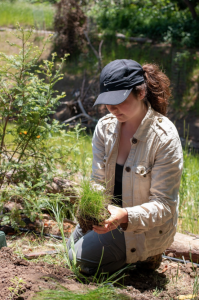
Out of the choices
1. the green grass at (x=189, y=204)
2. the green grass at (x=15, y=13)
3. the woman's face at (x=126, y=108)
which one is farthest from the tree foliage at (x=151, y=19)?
the woman's face at (x=126, y=108)

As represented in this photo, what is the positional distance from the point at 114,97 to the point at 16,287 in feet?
4.21

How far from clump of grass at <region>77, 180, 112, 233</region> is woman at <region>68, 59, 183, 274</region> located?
53 millimetres

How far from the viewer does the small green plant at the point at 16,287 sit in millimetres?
1685

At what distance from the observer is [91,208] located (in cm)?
207

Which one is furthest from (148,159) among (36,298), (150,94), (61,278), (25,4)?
(25,4)

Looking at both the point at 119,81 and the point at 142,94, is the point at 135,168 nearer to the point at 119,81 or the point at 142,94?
the point at 142,94

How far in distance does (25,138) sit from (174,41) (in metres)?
9.67

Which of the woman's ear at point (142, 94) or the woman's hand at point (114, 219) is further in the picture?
the woman's ear at point (142, 94)

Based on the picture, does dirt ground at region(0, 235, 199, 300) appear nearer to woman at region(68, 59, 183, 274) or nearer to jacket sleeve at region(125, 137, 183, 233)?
woman at region(68, 59, 183, 274)

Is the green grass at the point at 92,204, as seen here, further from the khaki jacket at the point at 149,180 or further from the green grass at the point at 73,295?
the green grass at the point at 73,295

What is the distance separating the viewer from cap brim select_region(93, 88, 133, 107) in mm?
2090

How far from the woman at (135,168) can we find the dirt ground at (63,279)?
14 centimetres

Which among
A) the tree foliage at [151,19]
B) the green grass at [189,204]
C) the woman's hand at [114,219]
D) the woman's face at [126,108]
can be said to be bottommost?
the green grass at [189,204]

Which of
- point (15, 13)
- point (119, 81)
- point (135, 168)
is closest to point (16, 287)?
point (135, 168)
